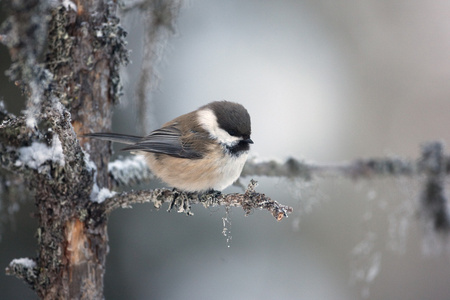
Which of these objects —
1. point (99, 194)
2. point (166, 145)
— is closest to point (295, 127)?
point (166, 145)

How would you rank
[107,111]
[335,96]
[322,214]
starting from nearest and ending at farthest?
[107,111], [322,214], [335,96]

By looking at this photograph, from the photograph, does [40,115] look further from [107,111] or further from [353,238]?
[353,238]

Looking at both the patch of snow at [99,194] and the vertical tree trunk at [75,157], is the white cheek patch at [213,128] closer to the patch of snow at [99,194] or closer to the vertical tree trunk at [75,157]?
the vertical tree trunk at [75,157]

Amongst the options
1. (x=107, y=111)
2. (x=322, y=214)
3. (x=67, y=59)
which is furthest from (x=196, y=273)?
(x=67, y=59)

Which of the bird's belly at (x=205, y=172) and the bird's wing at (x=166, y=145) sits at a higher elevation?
the bird's wing at (x=166, y=145)

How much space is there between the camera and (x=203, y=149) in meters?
2.69

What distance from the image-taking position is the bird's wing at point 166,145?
8.69 feet

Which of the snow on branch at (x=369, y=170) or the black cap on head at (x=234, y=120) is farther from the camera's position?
the black cap on head at (x=234, y=120)

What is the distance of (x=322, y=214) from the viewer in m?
5.82

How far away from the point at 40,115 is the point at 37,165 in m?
0.44

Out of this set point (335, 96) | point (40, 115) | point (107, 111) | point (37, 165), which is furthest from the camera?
point (335, 96)

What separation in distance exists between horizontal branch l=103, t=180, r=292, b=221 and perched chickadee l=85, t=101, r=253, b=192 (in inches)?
5.4

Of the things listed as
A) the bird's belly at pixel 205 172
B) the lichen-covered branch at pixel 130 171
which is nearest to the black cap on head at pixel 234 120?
the bird's belly at pixel 205 172

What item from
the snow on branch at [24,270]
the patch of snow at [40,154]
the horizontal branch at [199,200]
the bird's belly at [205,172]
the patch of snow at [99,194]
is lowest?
the snow on branch at [24,270]
